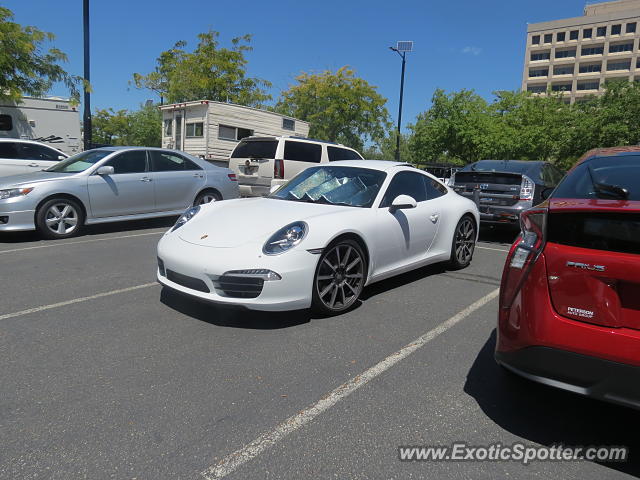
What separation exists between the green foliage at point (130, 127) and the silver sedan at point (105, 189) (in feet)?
146

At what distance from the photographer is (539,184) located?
8.77 meters

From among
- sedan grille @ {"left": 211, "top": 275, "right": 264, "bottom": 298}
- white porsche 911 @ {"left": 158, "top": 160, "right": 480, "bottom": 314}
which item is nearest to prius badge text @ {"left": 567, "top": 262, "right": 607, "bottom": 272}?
white porsche 911 @ {"left": 158, "top": 160, "right": 480, "bottom": 314}

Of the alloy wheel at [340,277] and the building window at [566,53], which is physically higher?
the building window at [566,53]

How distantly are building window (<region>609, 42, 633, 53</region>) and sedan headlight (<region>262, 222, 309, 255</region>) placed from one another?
96433 millimetres

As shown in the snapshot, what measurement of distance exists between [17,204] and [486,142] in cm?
2752

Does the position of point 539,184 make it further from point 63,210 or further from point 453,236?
point 63,210

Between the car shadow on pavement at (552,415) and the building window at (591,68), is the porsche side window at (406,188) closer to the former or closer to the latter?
the car shadow on pavement at (552,415)

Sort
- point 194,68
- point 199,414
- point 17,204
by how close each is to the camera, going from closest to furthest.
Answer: point 199,414
point 17,204
point 194,68

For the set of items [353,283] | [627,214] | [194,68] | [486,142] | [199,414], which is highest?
[194,68]

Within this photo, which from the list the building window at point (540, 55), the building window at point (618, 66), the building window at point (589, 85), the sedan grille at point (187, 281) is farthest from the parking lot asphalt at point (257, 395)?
the building window at point (540, 55)

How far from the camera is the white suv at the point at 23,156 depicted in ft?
35.6

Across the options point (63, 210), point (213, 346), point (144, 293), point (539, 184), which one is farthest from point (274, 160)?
point (213, 346)

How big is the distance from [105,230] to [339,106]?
30470 millimetres

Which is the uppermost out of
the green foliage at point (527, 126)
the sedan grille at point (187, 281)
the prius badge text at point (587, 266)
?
the green foliage at point (527, 126)
